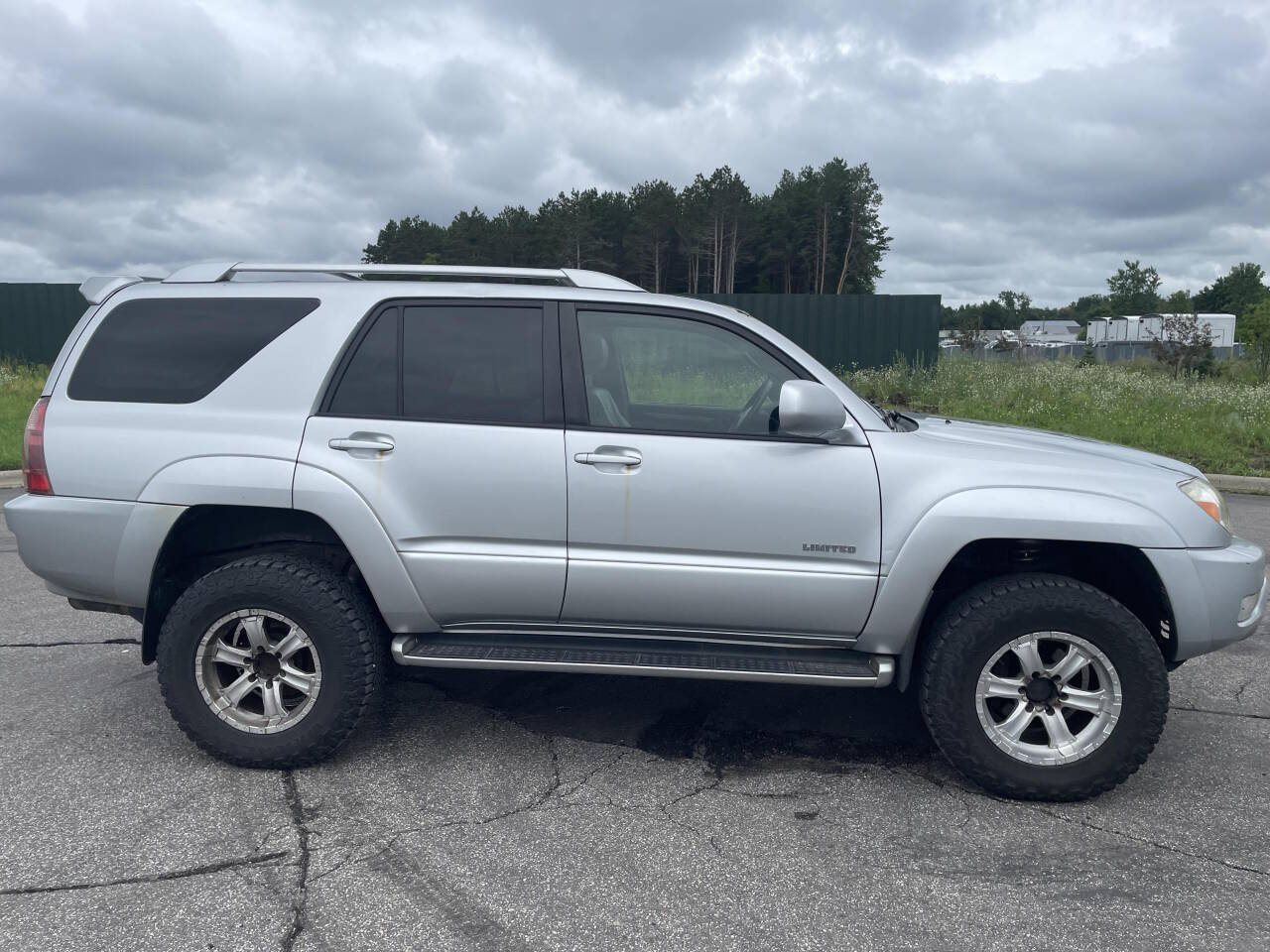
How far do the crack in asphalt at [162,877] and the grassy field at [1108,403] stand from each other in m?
8.50

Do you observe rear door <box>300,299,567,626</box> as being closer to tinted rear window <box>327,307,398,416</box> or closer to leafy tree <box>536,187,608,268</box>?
→ tinted rear window <box>327,307,398,416</box>

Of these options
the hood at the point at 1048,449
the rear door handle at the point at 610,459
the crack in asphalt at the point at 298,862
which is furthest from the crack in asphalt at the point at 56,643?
the hood at the point at 1048,449

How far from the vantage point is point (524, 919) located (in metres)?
2.75

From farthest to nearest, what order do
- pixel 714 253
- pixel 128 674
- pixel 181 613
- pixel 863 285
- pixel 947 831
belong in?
1. pixel 863 285
2. pixel 714 253
3. pixel 128 674
4. pixel 181 613
5. pixel 947 831

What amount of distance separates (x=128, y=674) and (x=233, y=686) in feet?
4.79

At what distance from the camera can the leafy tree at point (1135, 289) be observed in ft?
347

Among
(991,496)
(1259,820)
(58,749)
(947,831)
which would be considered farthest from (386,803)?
(1259,820)

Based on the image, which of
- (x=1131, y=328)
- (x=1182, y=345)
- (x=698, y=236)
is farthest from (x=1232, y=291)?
(x=1182, y=345)

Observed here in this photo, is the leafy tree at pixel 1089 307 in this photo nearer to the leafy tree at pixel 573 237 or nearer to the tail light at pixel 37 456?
the leafy tree at pixel 573 237

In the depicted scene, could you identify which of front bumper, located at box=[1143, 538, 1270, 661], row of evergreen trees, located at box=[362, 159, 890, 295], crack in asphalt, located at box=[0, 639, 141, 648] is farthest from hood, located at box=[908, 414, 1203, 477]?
row of evergreen trees, located at box=[362, 159, 890, 295]

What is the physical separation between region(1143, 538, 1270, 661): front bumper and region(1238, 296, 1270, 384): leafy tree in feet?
53.0

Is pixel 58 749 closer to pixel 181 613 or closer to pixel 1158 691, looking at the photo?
pixel 181 613

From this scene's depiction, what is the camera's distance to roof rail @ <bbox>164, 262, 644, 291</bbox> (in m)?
3.98

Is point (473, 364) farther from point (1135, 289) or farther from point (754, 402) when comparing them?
point (1135, 289)
